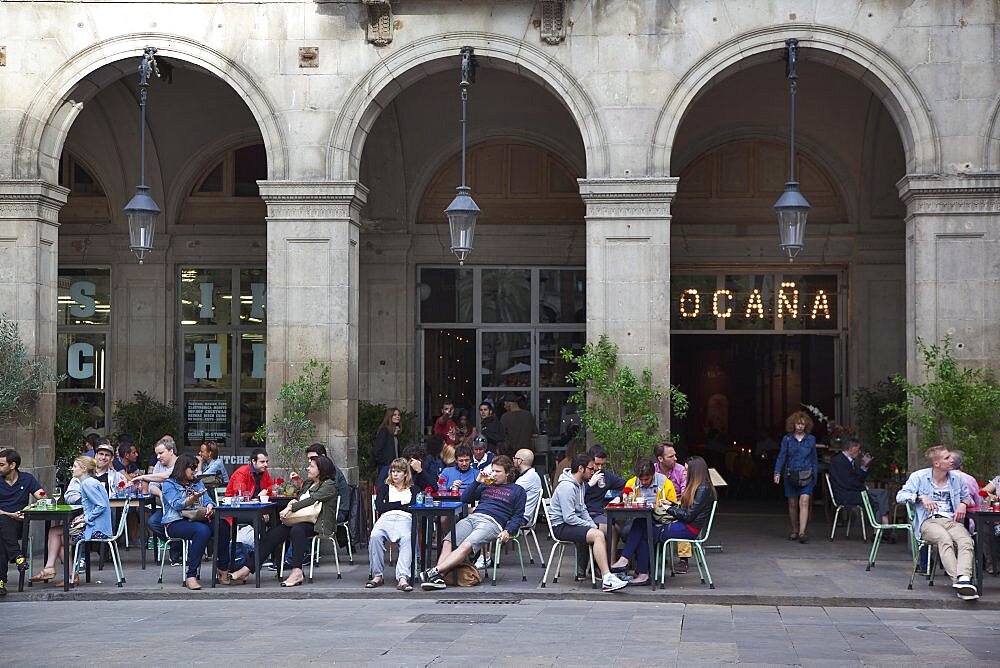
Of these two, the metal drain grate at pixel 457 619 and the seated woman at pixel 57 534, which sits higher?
the seated woman at pixel 57 534

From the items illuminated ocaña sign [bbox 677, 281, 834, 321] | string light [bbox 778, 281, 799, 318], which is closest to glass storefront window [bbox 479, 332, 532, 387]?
illuminated ocaña sign [bbox 677, 281, 834, 321]

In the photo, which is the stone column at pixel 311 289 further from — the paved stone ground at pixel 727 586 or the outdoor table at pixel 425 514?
the outdoor table at pixel 425 514

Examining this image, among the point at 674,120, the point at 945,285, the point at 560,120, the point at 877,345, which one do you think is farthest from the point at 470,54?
Answer: the point at 877,345

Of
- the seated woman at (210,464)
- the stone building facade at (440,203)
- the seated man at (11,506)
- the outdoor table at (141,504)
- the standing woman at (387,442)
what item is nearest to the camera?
the seated man at (11,506)

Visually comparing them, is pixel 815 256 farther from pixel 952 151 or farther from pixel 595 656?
pixel 595 656

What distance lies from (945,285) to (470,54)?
18.8ft

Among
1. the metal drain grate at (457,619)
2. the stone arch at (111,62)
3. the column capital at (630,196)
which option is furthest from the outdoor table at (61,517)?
the column capital at (630,196)

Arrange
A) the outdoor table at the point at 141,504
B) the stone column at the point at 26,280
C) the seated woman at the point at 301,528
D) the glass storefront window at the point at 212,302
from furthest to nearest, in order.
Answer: the glass storefront window at the point at 212,302, the stone column at the point at 26,280, the outdoor table at the point at 141,504, the seated woman at the point at 301,528

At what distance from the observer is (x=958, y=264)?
14297 millimetres

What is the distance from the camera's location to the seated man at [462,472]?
13.8 m

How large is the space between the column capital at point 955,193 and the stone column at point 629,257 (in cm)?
261

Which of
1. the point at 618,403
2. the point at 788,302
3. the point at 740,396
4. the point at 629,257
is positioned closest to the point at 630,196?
the point at 629,257

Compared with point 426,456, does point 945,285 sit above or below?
above

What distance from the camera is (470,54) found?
14828mm
